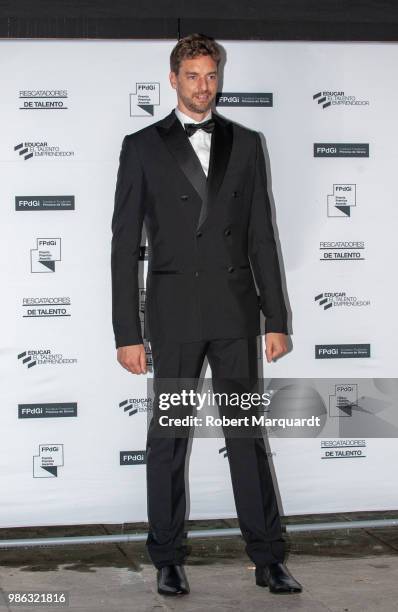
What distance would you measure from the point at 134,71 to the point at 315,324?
4.85 feet

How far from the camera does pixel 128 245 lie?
4.06 meters

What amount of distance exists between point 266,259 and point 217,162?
0.44m

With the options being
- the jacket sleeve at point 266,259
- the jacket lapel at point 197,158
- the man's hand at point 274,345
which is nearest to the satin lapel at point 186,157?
the jacket lapel at point 197,158

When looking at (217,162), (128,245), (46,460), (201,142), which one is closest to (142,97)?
(201,142)

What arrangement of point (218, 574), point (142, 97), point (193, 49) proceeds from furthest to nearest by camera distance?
1. point (142, 97)
2. point (218, 574)
3. point (193, 49)

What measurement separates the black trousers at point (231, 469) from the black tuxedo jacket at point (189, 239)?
8cm

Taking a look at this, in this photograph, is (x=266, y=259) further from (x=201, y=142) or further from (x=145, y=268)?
(x=145, y=268)

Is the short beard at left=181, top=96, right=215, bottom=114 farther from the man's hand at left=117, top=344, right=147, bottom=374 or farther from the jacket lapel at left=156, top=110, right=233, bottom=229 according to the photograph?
the man's hand at left=117, top=344, right=147, bottom=374

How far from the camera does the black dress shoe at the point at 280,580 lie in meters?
3.99

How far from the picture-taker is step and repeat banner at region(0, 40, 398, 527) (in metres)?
4.70

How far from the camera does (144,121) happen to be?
187 inches

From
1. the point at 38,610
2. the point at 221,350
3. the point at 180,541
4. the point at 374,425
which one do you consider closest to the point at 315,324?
the point at 374,425

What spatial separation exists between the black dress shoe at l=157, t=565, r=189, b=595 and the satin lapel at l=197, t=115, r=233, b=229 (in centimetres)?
138

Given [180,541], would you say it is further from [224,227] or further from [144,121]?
[144,121]
